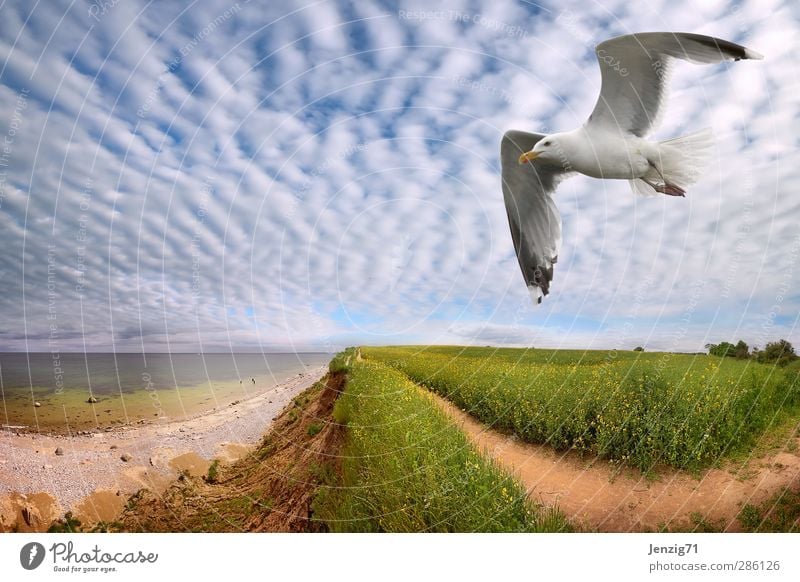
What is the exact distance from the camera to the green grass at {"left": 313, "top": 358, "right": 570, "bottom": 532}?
2.58 m

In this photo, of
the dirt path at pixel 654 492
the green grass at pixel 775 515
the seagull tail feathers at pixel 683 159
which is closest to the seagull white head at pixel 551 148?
the seagull tail feathers at pixel 683 159

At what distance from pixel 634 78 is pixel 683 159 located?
1.86ft

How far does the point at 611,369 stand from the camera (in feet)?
17.9

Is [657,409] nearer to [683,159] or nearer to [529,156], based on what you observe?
[683,159]

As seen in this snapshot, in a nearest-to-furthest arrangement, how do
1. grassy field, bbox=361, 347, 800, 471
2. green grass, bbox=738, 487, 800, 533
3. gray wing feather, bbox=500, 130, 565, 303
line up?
green grass, bbox=738, 487, 800, 533
gray wing feather, bbox=500, 130, 565, 303
grassy field, bbox=361, 347, 800, 471

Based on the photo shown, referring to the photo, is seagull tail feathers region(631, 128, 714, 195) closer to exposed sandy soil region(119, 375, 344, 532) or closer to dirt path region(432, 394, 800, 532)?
dirt path region(432, 394, 800, 532)

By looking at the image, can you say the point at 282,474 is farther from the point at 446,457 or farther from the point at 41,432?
the point at 41,432

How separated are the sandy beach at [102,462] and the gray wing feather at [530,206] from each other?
15.6 ft

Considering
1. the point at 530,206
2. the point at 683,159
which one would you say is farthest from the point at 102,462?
the point at 683,159

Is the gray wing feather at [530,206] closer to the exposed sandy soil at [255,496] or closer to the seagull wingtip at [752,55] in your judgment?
the seagull wingtip at [752,55]

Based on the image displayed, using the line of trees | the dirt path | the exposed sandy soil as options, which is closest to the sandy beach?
the exposed sandy soil
